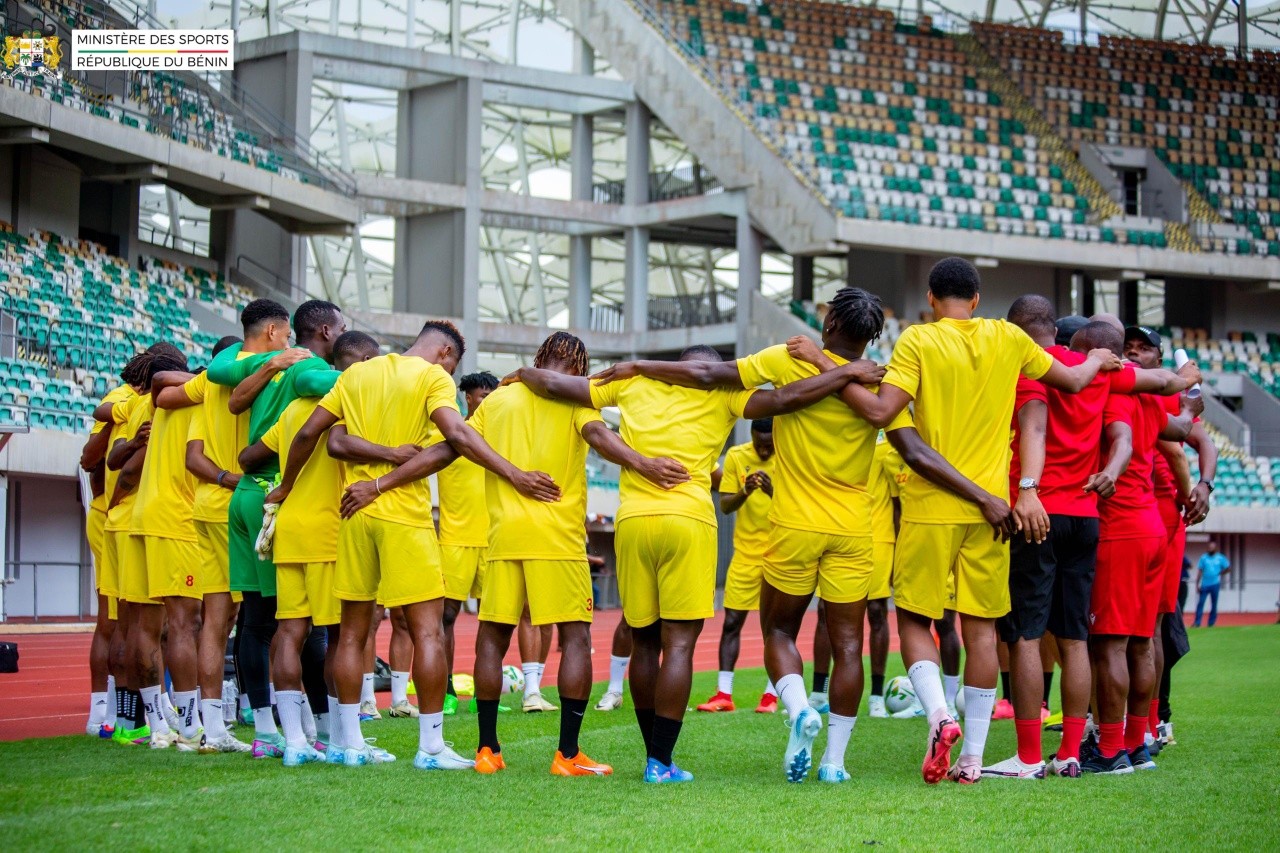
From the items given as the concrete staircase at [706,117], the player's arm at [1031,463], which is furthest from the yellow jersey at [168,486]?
the concrete staircase at [706,117]

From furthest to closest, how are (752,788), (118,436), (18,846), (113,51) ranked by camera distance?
(113,51) < (118,436) < (752,788) < (18,846)

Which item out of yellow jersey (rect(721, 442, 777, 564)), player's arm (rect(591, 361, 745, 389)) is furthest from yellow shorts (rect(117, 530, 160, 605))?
yellow jersey (rect(721, 442, 777, 564))

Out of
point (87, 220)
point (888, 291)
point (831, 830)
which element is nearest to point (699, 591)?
point (831, 830)

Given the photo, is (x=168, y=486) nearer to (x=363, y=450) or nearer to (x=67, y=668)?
(x=363, y=450)

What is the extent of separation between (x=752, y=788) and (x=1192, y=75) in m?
39.3

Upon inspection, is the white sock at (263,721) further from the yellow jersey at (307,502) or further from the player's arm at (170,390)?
the player's arm at (170,390)

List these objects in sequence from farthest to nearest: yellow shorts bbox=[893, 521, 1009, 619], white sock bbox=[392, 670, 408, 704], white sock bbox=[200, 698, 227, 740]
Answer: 1. white sock bbox=[392, 670, 408, 704]
2. white sock bbox=[200, 698, 227, 740]
3. yellow shorts bbox=[893, 521, 1009, 619]

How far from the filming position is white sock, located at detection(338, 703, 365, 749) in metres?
7.26

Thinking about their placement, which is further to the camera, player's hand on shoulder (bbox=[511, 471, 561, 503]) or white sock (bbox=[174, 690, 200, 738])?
white sock (bbox=[174, 690, 200, 738])

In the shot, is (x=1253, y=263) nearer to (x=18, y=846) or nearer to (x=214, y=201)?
(x=214, y=201)

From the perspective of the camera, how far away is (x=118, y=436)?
9070 mm

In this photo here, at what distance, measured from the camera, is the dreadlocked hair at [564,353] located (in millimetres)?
7234

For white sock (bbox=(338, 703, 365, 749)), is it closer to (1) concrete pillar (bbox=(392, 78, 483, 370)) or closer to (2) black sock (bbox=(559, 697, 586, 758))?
(2) black sock (bbox=(559, 697, 586, 758))

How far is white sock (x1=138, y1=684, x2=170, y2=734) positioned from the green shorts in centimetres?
108
